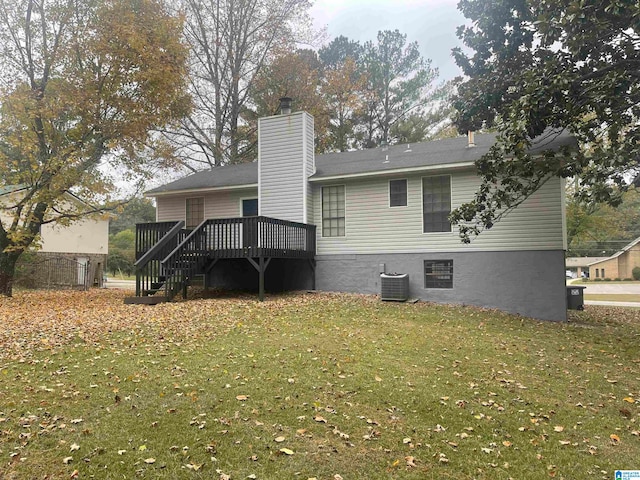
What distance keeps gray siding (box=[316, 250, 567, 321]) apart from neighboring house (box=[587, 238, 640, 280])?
37466 mm

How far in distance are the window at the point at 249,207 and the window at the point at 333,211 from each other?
2574mm

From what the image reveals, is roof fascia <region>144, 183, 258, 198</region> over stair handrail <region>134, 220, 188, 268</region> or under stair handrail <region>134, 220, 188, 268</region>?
over

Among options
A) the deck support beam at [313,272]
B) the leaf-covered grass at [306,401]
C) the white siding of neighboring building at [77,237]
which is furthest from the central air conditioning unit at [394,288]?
the white siding of neighboring building at [77,237]

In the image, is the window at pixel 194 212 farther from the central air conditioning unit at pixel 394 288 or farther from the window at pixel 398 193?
the central air conditioning unit at pixel 394 288

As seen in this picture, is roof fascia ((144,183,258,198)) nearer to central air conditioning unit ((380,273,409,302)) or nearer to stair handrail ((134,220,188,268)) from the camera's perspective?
stair handrail ((134,220,188,268))

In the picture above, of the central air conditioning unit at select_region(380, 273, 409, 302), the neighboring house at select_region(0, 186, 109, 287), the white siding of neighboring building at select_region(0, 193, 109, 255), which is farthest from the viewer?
the white siding of neighboring building at select_region(0, 193, 109, 255)

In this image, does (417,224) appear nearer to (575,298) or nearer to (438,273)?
(438,273)

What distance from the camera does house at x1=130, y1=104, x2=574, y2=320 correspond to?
1155 centimetres

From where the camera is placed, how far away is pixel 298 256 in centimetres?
1307

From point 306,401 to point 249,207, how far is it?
11367 mm

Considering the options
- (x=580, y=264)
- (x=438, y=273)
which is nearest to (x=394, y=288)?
(x=438, y=273)

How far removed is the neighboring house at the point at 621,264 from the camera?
4288 centimetres

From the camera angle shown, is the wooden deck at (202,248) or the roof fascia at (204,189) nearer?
the wooden deck at (202,248)

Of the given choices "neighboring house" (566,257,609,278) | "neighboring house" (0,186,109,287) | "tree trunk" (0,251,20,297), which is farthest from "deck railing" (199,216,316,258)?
"neighboring house" (566,257,609,278)
